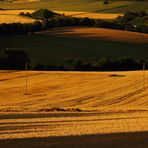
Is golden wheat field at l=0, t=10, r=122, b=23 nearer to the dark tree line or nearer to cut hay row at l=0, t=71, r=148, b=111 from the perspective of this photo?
the dark tree line

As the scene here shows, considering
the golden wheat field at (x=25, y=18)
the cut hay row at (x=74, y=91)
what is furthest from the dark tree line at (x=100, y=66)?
the golden wheat field at (x=25, y=18)

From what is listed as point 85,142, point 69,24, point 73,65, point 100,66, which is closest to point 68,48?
point 73,65

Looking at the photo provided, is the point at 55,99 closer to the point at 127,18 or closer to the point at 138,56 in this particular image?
the point at 138,56

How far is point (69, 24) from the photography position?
10138 cm

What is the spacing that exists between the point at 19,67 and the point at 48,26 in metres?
34.5

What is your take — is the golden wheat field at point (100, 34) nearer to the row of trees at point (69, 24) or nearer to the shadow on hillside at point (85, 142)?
the row of trees at point (69, 24)

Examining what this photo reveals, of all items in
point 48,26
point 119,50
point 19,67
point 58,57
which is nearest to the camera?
point 19,67

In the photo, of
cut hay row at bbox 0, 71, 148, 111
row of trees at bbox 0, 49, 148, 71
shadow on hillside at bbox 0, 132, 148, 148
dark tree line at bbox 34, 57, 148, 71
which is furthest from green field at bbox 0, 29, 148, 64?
shadow on hillside at bbox 0, 132, 148, 148

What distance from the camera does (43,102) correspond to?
35.6m

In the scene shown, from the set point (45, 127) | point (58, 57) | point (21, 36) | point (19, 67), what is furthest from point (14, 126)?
point (21, 36)

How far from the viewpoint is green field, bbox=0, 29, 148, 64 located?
75.2 m

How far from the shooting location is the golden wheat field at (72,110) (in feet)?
42.5

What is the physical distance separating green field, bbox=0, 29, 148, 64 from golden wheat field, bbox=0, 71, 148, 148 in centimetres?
1818

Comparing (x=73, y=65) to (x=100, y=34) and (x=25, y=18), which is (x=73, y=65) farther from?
(x=25, y=18)
